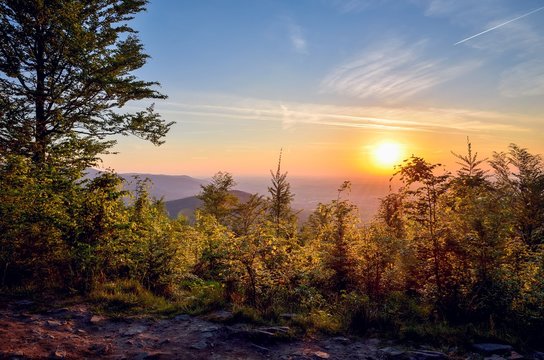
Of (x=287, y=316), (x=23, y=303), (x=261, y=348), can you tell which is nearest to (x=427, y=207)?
(x=287, y=316)

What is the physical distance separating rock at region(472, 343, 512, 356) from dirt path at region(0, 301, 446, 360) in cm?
81

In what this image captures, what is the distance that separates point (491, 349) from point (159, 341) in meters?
6.02

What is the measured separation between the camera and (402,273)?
862cm

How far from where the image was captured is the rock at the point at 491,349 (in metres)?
5.44

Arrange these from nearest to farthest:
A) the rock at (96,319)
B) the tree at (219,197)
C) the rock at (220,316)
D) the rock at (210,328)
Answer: the rock at (210,328)
the rock at (96,319)
the rock at (220,316)
the tree at (219,197)

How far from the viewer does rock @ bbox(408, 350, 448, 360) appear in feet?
17.4

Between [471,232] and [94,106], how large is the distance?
15.3m

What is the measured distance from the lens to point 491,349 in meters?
5.47

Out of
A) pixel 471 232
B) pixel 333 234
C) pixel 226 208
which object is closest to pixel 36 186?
pixel 333 234

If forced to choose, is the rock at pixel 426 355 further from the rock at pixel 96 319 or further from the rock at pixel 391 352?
the rock at pixel 96 319

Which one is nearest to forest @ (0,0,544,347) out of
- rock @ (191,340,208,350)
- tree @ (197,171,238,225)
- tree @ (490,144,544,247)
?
rock @ (191,340,208,350)

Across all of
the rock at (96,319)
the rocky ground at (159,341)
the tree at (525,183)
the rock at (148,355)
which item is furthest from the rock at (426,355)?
the tree at (525,183)

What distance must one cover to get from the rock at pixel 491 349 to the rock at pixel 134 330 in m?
6.41

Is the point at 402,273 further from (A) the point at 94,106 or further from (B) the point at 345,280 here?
(A) the point at 94,106
